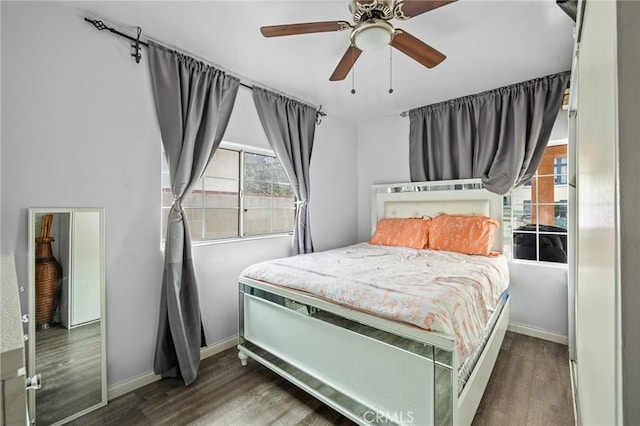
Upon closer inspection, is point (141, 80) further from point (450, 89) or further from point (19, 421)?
point (450, 89)

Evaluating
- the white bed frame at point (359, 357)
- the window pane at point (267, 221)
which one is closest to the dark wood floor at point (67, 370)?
the white bed frame at point (359, 357)

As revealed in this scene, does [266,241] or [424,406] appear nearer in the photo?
[424,406]

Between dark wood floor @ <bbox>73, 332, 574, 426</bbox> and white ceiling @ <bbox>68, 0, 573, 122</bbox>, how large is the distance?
2580 millimetres

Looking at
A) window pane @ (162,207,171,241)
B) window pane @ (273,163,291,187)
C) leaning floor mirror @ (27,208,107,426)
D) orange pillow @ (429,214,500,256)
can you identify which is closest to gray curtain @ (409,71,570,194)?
orange pillow @ (429,214,500,256)

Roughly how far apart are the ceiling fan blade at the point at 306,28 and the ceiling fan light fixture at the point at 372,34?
0.25 ft

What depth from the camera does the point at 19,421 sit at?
0.53 metres

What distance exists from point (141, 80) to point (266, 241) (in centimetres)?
179

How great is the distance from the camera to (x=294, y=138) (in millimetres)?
3152

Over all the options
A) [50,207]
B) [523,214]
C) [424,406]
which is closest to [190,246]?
[50,207]

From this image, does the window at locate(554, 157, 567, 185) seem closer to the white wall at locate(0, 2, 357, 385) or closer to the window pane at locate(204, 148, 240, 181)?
the window pane at locate(204, 148, 240, 181)

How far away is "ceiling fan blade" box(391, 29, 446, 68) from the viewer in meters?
1.66

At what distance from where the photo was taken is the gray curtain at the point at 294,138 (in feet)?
9.59

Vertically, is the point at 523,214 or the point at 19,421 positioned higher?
the point at 523,214

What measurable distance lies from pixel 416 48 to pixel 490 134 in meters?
1.72
